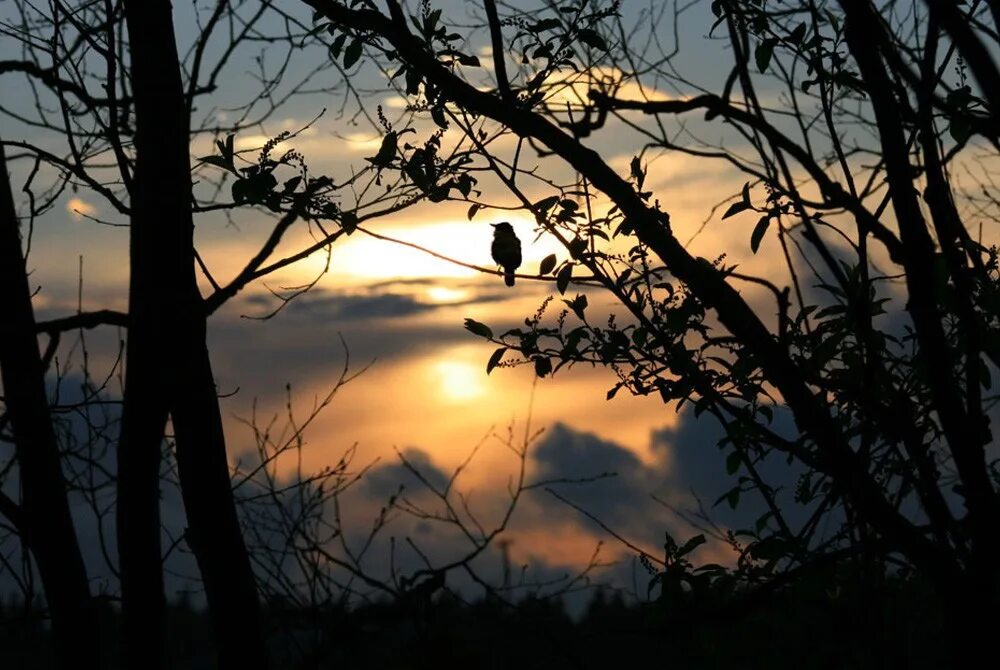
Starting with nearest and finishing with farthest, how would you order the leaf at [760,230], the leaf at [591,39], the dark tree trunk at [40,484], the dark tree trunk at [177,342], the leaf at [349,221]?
the leaf at [760,230]
the leaf at [349,221]
the leaf at [591,39]
the dark tree trunk at [177,342]
the dark tree trunk at [40,484]

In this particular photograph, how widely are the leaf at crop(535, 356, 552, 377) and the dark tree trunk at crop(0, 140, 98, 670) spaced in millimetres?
3453

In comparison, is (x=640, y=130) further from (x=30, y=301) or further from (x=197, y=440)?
(x=30, y=301)

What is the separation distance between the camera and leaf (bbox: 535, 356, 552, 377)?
4.18 metres

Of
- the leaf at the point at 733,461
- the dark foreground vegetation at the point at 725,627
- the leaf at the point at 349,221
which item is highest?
the leaf at the point at 349,221

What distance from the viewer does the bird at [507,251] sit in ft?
13.3

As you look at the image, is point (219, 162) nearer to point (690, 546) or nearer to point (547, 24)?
point (547, 24)

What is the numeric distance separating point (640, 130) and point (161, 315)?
295cm

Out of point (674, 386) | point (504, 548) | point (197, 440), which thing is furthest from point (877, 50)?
point (504, 548)

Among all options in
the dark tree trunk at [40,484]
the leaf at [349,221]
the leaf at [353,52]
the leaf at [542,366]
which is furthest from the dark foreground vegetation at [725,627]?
the leaf at [353,52]

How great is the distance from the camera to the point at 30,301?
252 inches

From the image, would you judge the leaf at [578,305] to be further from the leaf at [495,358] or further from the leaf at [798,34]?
the leaf at [798,34]

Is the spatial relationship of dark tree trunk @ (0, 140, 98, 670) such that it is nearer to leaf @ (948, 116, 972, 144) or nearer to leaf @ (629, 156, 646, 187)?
leaf @ (629, 156, 646, 187)

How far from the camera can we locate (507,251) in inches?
160

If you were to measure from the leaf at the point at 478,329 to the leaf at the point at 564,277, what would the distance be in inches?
14.7
